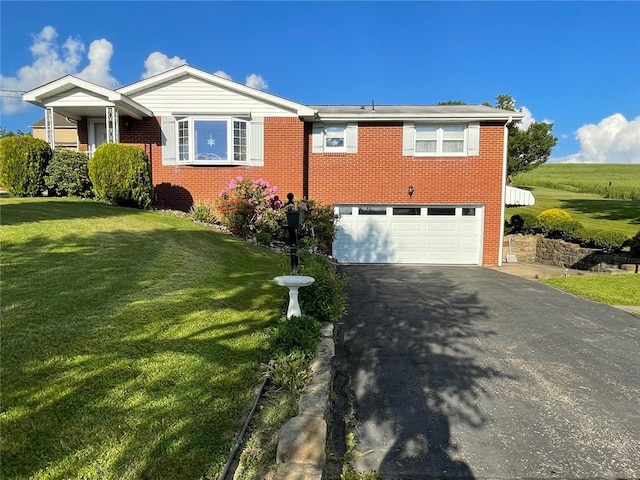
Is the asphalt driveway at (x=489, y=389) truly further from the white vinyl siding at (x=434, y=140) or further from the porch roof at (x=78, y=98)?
the porch roof at (x=78, y=98)

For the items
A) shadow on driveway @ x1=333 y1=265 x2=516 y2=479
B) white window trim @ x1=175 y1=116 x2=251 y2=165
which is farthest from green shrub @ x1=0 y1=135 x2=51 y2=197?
shadow on driveway @ x1=333 y1=265 x2=516 y2=479

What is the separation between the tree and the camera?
25500 millimetres

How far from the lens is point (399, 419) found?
12.6ft

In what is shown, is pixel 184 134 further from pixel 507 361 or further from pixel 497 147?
pixel 507 361

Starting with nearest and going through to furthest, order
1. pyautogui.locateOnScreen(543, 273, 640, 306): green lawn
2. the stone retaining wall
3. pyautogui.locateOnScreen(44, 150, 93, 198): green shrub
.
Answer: pyautogui.locateOnScreen(543, 273, 640, 306): green lawn → pyautogui.locateOnScreen(44, 150, 93, 198): green shrub → the stone retaining wall

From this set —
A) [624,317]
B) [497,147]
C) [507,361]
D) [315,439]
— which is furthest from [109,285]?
[497,147]

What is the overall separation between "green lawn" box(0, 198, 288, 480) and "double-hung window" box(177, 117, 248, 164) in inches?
262

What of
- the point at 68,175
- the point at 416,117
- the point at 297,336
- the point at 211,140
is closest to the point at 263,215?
the point at 211,140

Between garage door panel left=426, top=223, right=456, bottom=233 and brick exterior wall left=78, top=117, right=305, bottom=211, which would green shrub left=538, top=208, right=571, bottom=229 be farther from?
brick exterior wall left=78, top=117, right=305, bottom=211

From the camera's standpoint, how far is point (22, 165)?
12070mm

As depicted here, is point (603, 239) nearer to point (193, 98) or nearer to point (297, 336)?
point (297, 336)

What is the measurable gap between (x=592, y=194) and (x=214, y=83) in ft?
Answer: 139

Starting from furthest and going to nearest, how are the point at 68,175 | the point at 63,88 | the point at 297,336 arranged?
1. the point at 63,88
2. the point at 68,175
3. the point at 297,336

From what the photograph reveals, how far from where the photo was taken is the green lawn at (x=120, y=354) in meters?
2.66
